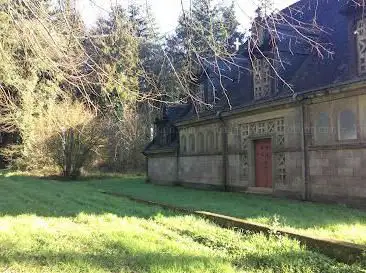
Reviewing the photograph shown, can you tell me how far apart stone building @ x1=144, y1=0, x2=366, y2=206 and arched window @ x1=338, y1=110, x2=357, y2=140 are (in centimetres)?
3

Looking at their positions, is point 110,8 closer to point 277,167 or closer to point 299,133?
point 299,133

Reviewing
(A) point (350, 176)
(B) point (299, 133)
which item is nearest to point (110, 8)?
(A) point (350, 176)

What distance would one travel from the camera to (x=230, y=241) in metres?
8.27

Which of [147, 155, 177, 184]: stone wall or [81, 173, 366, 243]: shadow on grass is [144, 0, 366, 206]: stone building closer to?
[81, 173, 366, 243]: shadow on grass

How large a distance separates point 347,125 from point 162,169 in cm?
1611

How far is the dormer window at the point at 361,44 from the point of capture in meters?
15.1

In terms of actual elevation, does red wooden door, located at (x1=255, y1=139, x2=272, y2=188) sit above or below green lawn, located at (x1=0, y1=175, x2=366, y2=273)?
above

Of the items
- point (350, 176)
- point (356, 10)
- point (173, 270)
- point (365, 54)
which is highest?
point (356, 10)

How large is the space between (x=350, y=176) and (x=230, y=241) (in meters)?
7.52

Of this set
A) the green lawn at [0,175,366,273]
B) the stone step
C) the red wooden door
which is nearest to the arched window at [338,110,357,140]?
the red wooden door

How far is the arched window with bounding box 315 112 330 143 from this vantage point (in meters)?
15.7

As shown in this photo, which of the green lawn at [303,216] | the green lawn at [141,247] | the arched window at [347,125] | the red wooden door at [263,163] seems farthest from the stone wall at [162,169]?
the green lawn at [141,247]

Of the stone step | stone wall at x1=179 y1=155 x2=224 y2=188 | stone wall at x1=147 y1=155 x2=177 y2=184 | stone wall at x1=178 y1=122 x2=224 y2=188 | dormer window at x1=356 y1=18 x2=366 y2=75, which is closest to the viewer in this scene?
dormer window at x1=356 y1=18 x2=366 y2=75

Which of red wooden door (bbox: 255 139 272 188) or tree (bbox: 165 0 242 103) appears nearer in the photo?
tree (bbox: 165 0 242 103)
